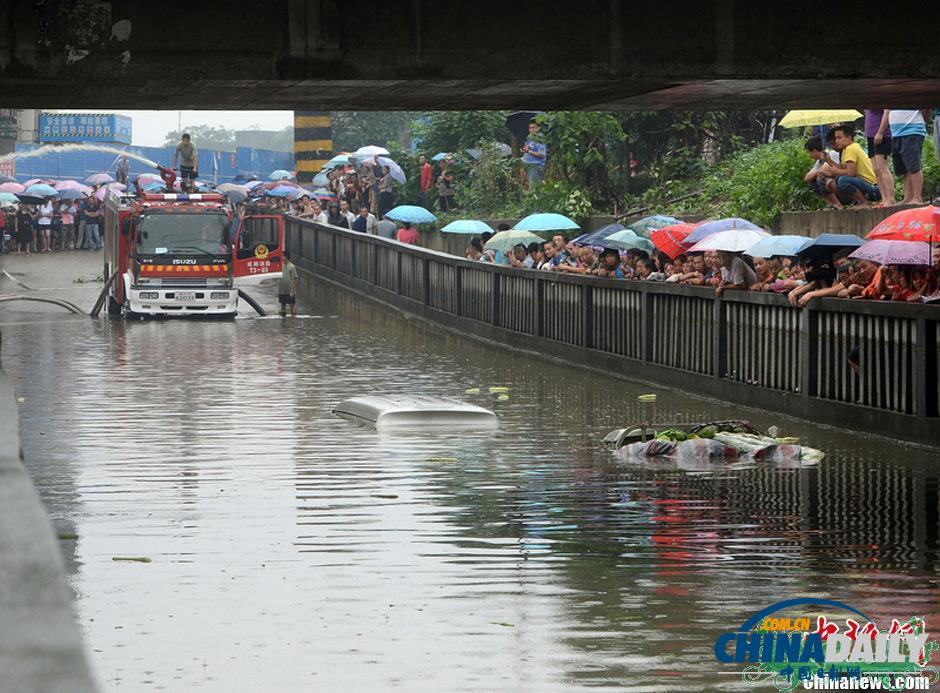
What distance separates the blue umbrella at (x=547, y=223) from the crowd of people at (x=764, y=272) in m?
1.71

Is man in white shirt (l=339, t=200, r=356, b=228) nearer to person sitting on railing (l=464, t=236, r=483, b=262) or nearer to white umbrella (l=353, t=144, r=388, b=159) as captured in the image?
white umbrella (l=353, t=144, r=388, b=159)

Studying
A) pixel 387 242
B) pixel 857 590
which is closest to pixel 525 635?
pixel 857 590

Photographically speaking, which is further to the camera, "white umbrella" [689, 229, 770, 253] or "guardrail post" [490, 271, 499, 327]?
"guardrail post" [490, 271, 499, 327]

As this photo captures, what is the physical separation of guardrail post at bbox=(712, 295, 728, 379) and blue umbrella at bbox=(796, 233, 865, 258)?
2153 millimetres

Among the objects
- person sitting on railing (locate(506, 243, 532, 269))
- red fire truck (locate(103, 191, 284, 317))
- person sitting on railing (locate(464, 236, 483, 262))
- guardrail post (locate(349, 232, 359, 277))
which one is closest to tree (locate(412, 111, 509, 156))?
guardrail post (locate(349, 232, 359, 277))

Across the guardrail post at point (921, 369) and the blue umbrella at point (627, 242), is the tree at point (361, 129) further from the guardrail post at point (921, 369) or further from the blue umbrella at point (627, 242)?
the guardrail post at point (921, 369)

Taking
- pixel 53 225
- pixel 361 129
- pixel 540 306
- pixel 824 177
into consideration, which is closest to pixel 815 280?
pixel 824 177

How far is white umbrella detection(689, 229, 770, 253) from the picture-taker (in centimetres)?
2338

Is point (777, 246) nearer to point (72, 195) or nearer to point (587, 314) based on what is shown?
point (587, 314)

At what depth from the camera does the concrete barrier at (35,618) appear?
3.91 metres

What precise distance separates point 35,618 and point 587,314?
2484 centimetres

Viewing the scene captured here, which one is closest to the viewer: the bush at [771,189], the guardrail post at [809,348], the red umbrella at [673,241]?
the guardrail post at [809,348]

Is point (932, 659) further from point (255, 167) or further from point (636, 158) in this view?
point (255, 167)

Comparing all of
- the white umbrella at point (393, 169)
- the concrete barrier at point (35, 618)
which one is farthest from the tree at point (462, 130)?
the concrete barrier at point (35, 618)
